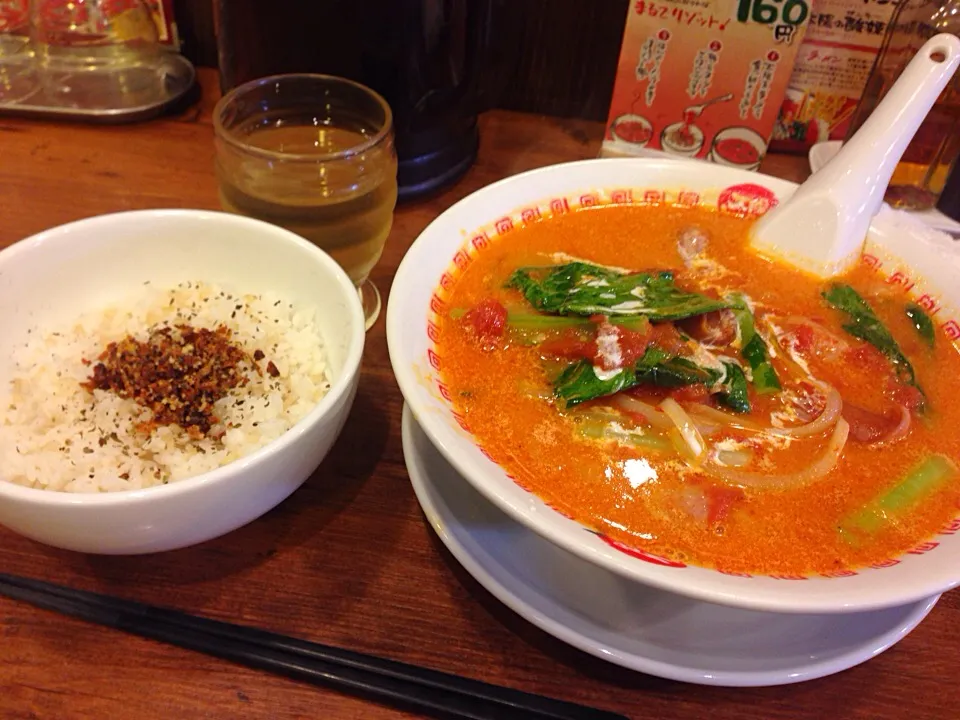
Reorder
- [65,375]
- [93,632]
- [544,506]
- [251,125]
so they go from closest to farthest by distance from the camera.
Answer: [544,506] → [93,632] → [65,375] → [251,125]

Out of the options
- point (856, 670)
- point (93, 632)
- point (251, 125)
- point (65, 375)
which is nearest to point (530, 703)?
point (856, 670)

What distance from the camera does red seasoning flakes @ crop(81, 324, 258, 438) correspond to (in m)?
1.12

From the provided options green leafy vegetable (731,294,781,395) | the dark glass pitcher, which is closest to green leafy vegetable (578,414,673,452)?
green leafy vegetable (731,294,781,395)

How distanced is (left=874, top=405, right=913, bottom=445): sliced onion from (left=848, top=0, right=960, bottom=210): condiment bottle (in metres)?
0.94

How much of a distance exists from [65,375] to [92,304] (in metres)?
0.20

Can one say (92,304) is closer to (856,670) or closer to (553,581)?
(553,581)

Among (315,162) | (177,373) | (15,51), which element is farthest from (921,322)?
(15,51)

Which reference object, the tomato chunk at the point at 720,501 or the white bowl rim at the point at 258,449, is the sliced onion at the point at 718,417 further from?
the white bowl rim at the point at 258,449

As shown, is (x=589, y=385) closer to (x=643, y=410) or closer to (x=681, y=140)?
(x=643, y=410)

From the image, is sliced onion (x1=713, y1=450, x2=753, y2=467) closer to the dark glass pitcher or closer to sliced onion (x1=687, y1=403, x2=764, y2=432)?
sliced onion (x1=687, y1=403, x2=764, y2=432)

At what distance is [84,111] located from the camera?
78.4 inches

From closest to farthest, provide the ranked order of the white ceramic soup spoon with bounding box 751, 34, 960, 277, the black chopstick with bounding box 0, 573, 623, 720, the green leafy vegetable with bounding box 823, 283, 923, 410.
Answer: the black chopstick with bounding box 0, 573, 623, 720, the green leafy vegetable with bounding box 823, 283, 923, 410, the white ceramic soup spoon with bounding box 751, 34, 960, 277

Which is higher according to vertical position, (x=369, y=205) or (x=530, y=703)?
(x=369, y=205)

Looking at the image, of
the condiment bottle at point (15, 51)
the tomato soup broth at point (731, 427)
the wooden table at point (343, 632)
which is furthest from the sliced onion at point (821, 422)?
the condiment bottle at point (15, 51)
